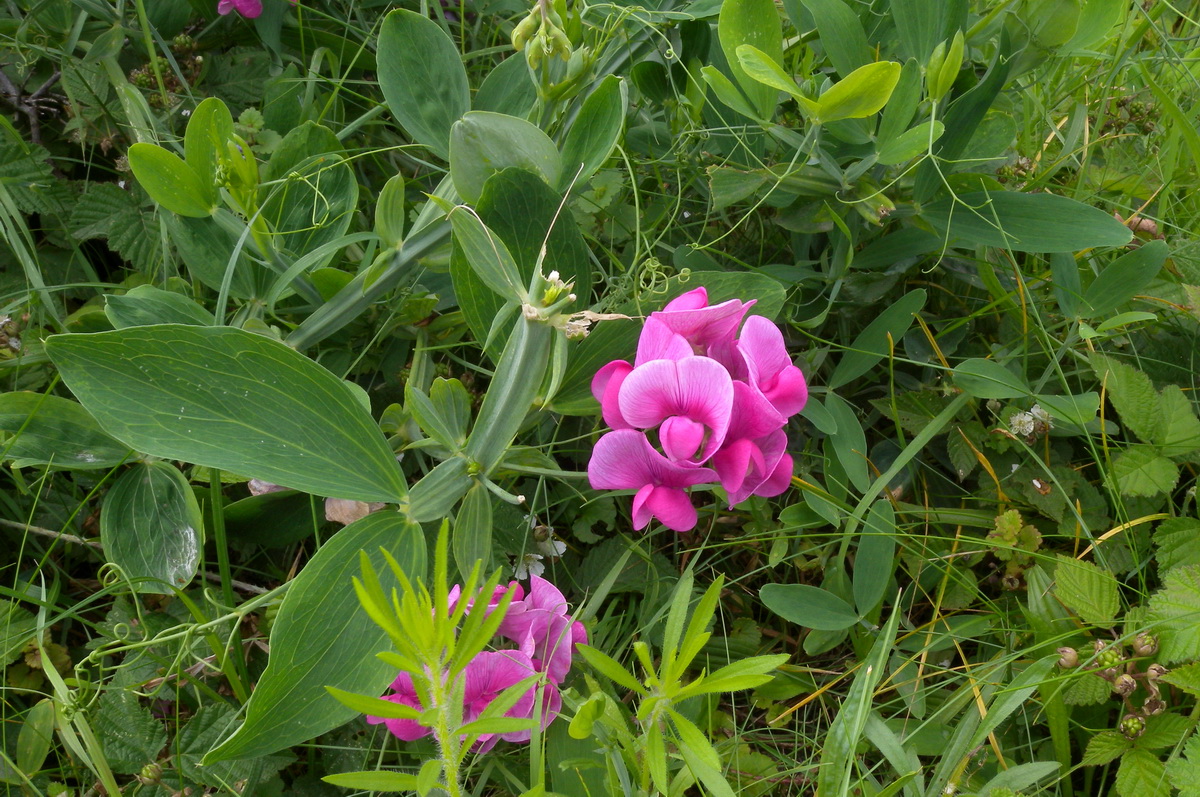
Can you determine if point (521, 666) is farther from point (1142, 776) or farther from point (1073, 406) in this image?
point (1073, 406)

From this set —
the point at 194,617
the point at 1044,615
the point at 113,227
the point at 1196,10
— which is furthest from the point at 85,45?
the point at 1196,10

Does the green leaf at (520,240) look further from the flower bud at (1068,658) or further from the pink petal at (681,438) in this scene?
the flower bud at (1068,658)

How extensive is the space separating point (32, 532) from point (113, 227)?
0.54 m

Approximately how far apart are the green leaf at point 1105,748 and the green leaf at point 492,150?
105cm

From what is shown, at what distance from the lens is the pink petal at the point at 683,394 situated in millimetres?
1014

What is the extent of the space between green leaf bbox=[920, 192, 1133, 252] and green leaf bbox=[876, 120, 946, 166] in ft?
0.41

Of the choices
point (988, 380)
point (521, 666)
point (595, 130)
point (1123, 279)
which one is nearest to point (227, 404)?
point (521, 666)

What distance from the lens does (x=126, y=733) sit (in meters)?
1.23

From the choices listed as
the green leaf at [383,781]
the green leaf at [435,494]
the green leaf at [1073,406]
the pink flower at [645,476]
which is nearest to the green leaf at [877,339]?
the green leaf at [1073,406]

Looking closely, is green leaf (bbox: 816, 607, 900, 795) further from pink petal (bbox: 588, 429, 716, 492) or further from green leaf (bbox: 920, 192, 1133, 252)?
green leaf (bbox: 920, 192, 1133, 252)

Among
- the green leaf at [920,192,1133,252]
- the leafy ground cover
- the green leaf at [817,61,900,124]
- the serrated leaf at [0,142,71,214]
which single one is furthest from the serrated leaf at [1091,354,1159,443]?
the serrated leaf at [0,142,71,214]

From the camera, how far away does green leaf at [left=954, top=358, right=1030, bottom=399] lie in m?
1.40

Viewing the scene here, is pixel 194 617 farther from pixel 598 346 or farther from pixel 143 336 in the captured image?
pixel 598 346

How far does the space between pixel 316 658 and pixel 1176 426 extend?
127 centimetres
